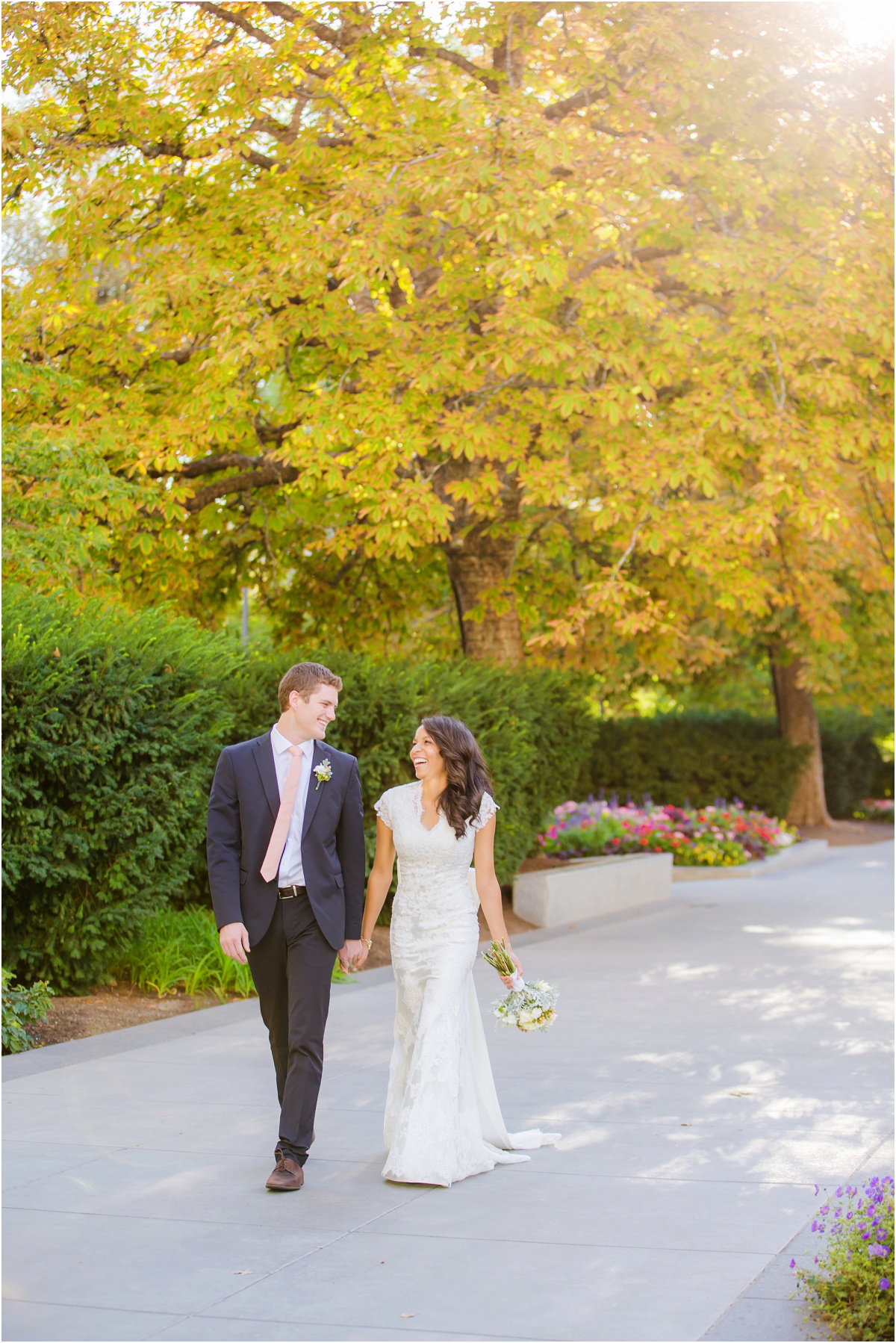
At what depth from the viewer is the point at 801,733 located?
27469 mm

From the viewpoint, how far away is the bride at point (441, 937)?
5.77 m

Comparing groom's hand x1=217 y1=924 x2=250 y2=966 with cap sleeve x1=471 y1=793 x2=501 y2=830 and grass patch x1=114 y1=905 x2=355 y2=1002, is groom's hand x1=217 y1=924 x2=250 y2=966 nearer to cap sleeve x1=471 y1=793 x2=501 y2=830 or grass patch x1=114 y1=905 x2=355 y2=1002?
cap sleeve x1=471 y1=793 x2=501 y2=830

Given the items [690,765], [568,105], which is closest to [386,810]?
[568,105]

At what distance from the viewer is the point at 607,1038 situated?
8.73 m

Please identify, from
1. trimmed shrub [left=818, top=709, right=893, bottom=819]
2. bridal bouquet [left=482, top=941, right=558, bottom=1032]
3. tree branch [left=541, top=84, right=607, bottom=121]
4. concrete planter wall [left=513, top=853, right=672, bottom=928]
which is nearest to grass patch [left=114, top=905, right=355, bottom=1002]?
bridal bouquet [left=482, top=941, right=558, bottom=1032]

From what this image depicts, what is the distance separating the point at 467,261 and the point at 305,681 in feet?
26.8

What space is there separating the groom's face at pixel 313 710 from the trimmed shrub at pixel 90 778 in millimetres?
3030

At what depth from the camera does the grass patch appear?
32.4ft

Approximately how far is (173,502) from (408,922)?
8350 millimetres

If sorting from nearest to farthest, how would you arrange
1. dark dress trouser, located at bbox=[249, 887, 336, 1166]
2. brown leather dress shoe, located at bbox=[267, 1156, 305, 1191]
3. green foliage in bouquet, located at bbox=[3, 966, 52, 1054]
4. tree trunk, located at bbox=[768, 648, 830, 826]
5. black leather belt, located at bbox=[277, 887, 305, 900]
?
brown leather dress shoe, located at bbox=[267, 1156, 305, 1191] < dark dress trouser, located at bbox=[249, 887, 336, 1166] < black leather belt, located at bbox=[277, 887, 305, 900] < green foliage in bouquet, located at bbox=[3, 966, 52, 1054] < tree trunk, located at bbox=[768, 648, 830, 826]

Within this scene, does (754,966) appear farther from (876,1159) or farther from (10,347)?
(10,347)

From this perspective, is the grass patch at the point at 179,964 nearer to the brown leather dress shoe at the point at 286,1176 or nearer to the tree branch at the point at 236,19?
the brown leather dress shoe at the point at 286,1176

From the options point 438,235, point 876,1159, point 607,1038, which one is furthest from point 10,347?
point 876,1159

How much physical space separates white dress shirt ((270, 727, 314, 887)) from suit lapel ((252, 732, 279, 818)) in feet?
0.07
